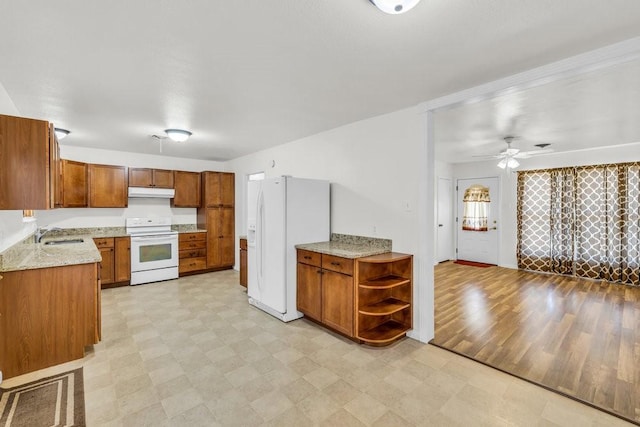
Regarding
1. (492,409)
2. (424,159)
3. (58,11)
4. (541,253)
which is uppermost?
(58,11)

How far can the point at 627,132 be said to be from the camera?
4223mm

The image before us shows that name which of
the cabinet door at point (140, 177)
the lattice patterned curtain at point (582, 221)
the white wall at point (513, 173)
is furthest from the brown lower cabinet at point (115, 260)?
the lattice patterned curtain at point (582, 221)

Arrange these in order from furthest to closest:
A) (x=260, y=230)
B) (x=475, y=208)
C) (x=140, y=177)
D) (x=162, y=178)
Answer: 1. (x=475, y=208)
2. (x=162, y=178)
3. (x=140, y=177)
4. (x=260, y=230)

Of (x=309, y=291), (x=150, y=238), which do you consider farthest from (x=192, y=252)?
(x=309, y=291)

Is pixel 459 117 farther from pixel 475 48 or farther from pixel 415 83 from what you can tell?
pixel 475 48

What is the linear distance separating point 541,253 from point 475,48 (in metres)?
5.78

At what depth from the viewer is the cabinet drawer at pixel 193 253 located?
18.4ft

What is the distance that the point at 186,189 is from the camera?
19.3 ft

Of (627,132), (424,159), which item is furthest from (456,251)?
(424,159)

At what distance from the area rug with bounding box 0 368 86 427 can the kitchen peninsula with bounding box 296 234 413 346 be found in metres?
2.15

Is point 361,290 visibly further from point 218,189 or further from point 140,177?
point 140,177

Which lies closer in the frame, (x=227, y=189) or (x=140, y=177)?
(x=140, y=177)

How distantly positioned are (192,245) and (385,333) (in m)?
4.25

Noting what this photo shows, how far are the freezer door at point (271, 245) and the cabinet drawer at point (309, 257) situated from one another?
22 cm
